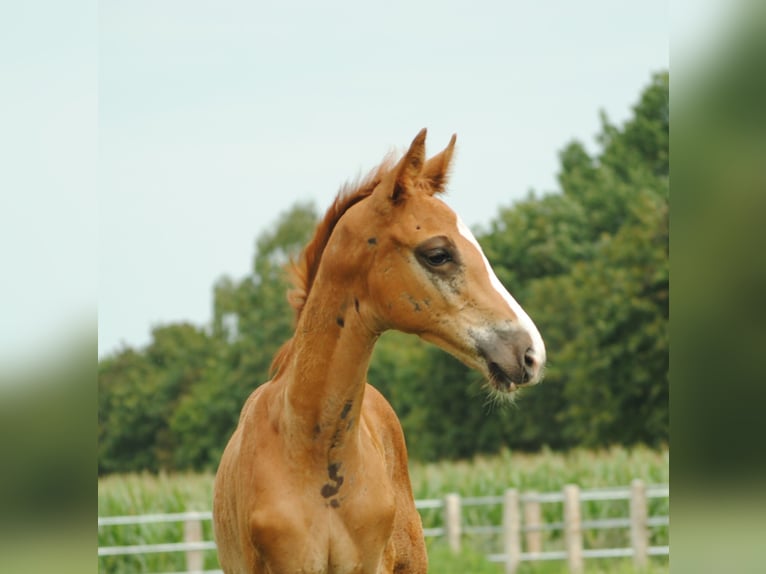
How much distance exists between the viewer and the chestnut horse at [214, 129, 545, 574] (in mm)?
3559

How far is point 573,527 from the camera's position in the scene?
1413cm

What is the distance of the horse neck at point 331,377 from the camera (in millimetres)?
3816

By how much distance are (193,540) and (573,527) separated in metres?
5.20

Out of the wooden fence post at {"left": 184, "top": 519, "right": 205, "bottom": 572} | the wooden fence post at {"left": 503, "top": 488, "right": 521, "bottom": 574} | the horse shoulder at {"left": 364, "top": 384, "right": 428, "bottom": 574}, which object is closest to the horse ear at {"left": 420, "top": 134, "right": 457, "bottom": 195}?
the horse shoulder at {"left": 364, "top": 384, "right": 428, "bottom": 574}

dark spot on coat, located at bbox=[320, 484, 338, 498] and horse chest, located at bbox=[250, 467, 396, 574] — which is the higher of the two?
dark spot on coat, located at bbox=[320, 484, 338, 498]

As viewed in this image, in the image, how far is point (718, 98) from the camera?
168 centimetres

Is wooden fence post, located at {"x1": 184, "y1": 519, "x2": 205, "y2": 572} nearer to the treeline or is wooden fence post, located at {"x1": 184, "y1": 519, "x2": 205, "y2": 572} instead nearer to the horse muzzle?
the horse muzzle

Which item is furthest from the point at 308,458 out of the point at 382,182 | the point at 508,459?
the point at 508,459

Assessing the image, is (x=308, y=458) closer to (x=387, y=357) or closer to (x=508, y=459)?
(x=508, y=459)

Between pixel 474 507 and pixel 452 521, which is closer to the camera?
pixel 452 521

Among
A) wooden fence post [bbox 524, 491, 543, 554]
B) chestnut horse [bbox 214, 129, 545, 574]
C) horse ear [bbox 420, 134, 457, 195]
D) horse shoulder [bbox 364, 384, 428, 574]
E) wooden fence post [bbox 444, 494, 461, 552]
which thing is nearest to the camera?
chestnut horse [bbox 214, 129, 545, 574]

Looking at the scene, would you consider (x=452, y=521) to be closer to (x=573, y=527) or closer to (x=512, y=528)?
(x=512, y=528)

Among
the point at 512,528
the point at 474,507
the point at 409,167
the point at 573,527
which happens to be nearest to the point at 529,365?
the point at 409,167

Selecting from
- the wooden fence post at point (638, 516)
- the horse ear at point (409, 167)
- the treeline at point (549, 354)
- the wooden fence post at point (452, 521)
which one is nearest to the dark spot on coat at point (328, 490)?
the horse ear at point (409, 167)
